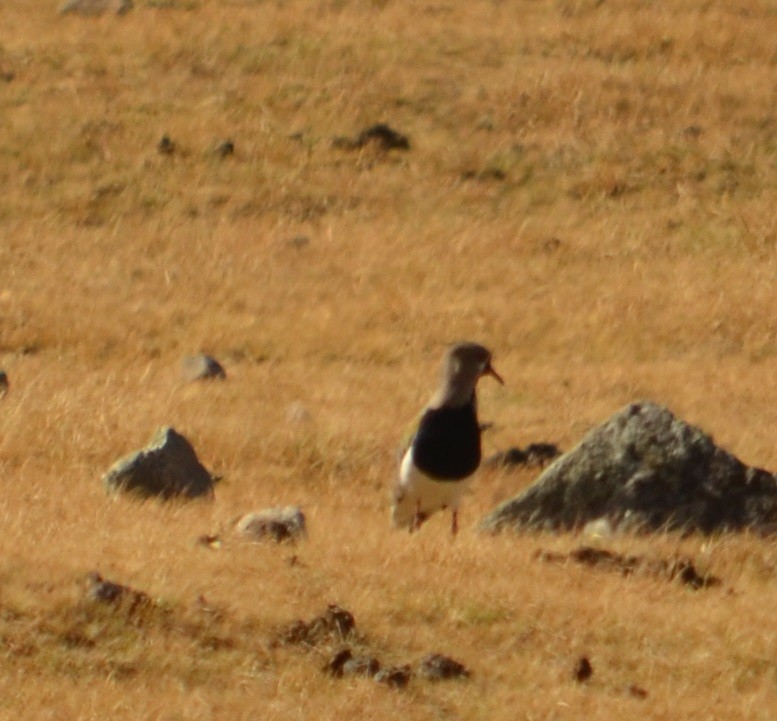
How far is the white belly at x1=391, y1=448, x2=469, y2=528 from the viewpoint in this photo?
9.61m

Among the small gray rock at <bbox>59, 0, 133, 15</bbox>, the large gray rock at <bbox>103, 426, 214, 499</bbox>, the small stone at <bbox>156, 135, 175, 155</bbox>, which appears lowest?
the large gray rock at <bbox>103, 426, 214, 499</bbox>

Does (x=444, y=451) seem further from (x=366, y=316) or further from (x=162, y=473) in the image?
(x=366, y=316)

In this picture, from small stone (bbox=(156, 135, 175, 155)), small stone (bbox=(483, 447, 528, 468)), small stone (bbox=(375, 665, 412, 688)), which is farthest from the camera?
small stone (bbox=(156, 135, 175, 155))

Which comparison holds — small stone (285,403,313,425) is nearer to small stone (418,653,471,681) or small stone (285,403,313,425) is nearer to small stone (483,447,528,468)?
small stone (483,447,528,468)

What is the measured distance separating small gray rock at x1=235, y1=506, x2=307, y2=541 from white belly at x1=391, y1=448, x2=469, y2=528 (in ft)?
2.92

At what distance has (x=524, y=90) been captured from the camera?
21.8 meters

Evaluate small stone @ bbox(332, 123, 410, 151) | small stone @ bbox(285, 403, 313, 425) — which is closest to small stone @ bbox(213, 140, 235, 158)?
small stone @ bbox(332, 123, 410, 151)

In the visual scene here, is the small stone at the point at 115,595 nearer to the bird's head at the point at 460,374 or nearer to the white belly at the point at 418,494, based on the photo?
the white belly at the point at 418,494

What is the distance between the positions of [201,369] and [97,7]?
12.1 m

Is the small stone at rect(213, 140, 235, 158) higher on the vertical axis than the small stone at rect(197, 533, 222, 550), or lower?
higher

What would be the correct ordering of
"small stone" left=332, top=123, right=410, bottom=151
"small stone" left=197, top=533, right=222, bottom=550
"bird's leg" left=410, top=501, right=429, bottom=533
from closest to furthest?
"small stone" left=197, top=533, right=222, bottom=550, "bird's leg" left=410, top=501, right=429, bottom=533, "small stone" left=332, top=123, right=410, bottom=151

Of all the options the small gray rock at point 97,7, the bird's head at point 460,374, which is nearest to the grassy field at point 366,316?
the small gray rock at point 97,7

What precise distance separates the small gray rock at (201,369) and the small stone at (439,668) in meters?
7.28

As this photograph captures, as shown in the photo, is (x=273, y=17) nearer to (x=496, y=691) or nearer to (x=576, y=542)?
(x=576, y=542)
